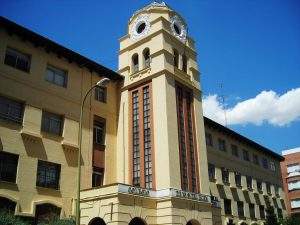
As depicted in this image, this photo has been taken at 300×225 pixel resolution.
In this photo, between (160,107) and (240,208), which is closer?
(160,107)

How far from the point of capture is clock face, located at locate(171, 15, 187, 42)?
3525 centimetres

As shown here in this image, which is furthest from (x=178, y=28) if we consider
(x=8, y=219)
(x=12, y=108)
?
(x=8, y=219)

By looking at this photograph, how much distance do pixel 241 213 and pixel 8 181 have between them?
28.0 meters

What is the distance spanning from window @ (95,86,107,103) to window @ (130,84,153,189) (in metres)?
2.38

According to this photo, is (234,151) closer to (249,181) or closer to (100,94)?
(249,181)

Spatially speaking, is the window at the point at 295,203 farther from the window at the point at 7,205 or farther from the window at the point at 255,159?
the window at the point at 7,205

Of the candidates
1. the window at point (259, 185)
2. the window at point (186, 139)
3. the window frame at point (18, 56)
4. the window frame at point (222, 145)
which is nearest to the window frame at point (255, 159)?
the window at point (259, 185)

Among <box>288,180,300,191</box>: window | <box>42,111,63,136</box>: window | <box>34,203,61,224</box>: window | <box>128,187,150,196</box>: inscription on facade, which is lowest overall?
<box>34,203,61,224</box>: window

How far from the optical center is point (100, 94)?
1281 inches

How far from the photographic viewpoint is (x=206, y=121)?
4191 cm

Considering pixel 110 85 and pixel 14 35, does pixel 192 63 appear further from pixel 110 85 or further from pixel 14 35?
pixel 14 35

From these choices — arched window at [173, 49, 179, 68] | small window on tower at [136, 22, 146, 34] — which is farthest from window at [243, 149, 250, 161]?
small window on tower at [136, 22, 146, 34]

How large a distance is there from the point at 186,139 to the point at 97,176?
25.8 feet

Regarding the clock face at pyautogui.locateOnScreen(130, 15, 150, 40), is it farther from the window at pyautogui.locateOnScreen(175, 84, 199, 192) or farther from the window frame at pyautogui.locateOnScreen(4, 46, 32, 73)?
the window frame at pyautogui.locateOnScreen(4, 46, 32, 73)
